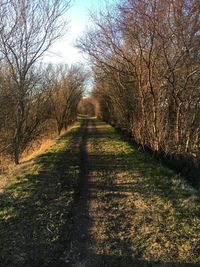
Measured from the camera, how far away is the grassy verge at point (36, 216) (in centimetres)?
473

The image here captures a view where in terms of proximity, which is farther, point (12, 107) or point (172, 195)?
point (12, 107)

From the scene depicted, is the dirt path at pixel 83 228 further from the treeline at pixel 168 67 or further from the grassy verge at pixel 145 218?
the treeline at pixel 168 67

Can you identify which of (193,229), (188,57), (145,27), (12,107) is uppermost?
(145,27)

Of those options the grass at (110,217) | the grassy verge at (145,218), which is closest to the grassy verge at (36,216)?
the grass at (110,217)

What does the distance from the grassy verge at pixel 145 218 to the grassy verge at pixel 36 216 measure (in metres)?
0.67

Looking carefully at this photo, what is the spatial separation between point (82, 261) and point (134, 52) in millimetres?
11154

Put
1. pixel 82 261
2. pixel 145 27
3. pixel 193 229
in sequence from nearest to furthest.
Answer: pixel 82 261
pixel 193 229
pixel 145 27

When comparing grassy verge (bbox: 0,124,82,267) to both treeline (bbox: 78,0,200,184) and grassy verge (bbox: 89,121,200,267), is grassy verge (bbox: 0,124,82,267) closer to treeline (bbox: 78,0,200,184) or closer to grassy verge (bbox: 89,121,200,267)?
grassy verge (bbox: 89,121,200,267)

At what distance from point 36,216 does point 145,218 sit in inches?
80.3

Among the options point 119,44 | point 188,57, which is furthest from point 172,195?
point 119,44

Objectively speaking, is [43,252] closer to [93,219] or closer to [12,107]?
[93,219]

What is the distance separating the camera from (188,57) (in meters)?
10.8

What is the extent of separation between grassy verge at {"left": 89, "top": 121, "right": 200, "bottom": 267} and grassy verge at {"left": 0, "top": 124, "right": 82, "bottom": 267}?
0.67 meters

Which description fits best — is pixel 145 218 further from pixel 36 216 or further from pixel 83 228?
pixel 36 216
